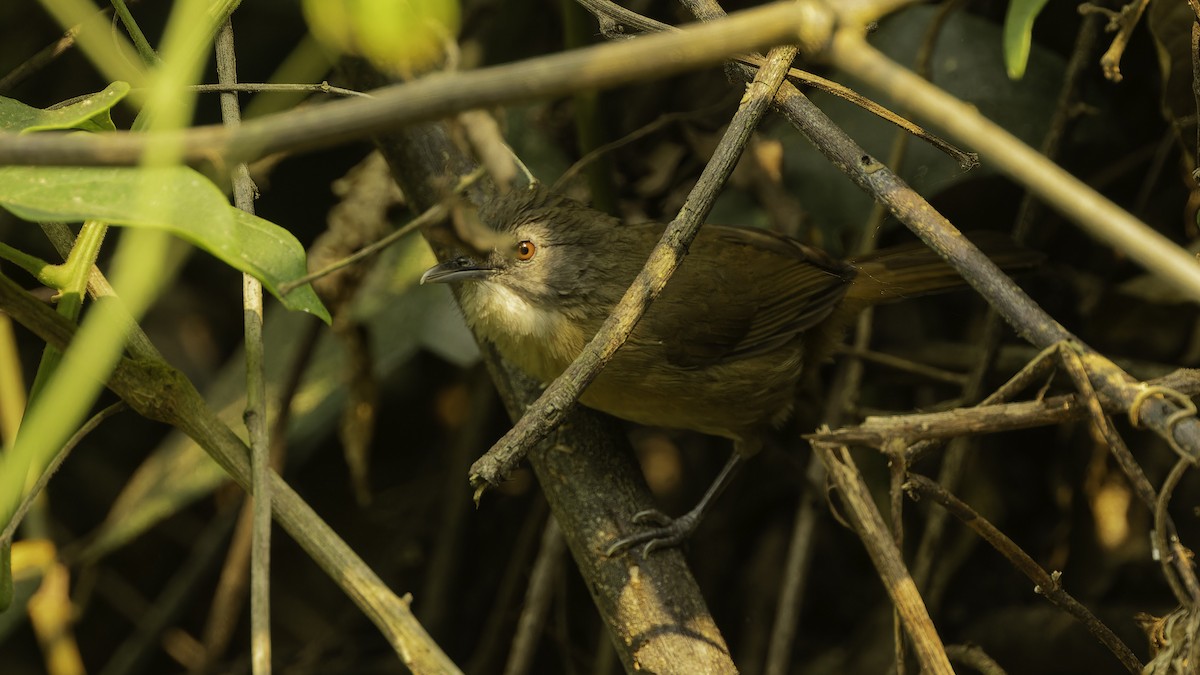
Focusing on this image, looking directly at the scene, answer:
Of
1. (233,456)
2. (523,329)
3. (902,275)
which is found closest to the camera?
(233,456)

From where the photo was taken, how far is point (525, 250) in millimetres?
3340

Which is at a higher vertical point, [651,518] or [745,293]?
[745,293]

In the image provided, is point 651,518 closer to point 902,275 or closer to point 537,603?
point 537,603

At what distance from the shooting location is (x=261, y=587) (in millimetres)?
1733

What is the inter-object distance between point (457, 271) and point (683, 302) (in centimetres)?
67

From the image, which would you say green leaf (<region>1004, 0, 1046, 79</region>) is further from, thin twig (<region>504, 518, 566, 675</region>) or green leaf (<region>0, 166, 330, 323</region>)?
thin twig (<region>504, 518, 566, 675</region>)

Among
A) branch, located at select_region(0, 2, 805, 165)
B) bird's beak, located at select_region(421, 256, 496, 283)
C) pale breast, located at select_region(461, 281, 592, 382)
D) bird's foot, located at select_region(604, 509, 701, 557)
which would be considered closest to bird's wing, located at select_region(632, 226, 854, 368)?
pale breast, located at select_region(461, 281, 592, 382)

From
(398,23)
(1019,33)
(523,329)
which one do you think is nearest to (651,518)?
(523,329)

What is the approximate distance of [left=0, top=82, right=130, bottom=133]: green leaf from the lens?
1.77 metres

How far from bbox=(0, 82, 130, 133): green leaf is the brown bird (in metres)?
1.20

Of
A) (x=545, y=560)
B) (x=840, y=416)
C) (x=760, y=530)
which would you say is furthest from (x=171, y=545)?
(x=840, y=416)

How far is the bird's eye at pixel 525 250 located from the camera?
3328mm

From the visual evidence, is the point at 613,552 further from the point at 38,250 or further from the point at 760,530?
the point at 38,250

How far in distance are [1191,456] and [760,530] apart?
9.27 feet
